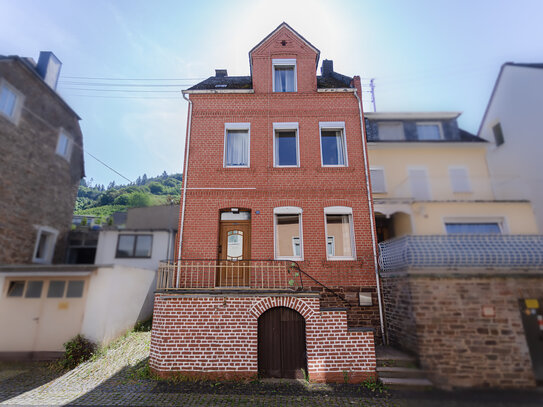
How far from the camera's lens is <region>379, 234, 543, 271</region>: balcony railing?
284 cm

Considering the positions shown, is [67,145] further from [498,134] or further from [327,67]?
[498,134]

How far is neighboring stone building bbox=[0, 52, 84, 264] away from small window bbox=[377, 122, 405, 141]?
38.7 ft

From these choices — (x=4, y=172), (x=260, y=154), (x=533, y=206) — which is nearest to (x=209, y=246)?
(x=260, y=154)

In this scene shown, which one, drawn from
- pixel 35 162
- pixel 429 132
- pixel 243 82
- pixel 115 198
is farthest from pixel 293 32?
pixel 115 198

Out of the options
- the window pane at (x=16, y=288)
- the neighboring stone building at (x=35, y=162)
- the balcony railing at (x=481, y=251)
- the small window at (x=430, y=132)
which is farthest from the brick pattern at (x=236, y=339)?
the neighboring stone building at (x=35, y=162)

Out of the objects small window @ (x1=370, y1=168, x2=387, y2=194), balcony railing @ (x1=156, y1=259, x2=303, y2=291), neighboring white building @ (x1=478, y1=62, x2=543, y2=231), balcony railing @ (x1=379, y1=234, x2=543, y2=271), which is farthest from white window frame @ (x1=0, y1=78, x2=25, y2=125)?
neighboring white building @ (x1=478, y1=62, x2=543, y2=231)

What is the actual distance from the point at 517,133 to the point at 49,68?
16.6m

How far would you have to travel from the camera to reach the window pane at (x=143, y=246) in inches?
447

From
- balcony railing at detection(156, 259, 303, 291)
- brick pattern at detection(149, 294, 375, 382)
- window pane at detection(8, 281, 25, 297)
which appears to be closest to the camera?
brick pattern at detection(149, 294, 375, 382)

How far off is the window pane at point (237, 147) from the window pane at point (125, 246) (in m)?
7.21

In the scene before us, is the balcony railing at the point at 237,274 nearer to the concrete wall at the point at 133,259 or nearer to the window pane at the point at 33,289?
the window pane at the point at 33,289

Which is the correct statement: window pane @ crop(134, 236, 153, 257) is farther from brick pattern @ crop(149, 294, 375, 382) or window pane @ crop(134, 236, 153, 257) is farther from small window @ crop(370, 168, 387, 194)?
small window @ crop(370, 168, 387, 194)

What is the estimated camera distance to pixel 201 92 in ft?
25.9

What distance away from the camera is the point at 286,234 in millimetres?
6879
